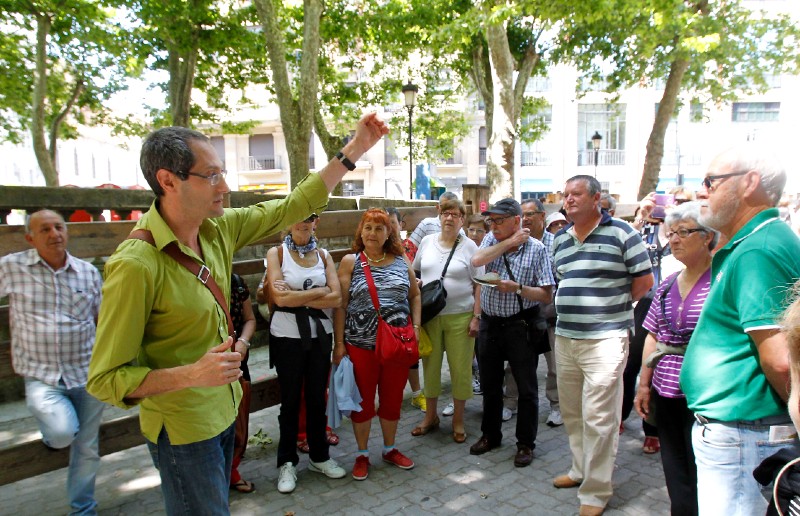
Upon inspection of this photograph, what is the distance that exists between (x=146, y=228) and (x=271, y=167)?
133ft

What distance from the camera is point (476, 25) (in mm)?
12648

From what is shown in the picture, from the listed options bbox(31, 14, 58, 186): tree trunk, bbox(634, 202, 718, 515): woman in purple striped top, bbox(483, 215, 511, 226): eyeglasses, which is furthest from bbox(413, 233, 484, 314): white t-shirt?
bbox(31, 14, 58, 186): tree trunk

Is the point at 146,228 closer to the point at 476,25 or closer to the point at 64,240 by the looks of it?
the point at 64,240

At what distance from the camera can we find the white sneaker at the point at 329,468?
4.31 meters

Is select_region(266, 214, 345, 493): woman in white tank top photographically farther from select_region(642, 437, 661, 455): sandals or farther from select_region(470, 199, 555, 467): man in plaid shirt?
select_region(642, 437, 661, 455): sandals

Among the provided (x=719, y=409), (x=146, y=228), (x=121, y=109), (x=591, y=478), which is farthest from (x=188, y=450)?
(x=121, y=109)

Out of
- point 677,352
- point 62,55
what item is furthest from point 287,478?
point 62,55

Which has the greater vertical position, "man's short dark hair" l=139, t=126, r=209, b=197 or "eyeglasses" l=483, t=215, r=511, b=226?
"man's short dark hair" l=139, t=126, r=209, b=197

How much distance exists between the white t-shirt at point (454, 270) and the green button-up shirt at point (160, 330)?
9.55ft

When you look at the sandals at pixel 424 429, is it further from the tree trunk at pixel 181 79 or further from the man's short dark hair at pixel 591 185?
the tree trunk at pixel 181 79

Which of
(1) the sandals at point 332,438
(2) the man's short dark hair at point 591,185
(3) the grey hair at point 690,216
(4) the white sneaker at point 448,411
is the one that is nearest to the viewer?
(3) the grey hair at point 690,216

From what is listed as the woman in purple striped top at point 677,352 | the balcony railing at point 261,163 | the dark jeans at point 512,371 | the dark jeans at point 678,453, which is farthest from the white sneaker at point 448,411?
the balcony railing at point 261,163

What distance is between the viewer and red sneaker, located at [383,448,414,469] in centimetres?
447

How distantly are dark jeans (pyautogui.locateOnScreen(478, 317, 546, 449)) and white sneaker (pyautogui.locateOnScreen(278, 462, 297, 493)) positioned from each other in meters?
1.66
